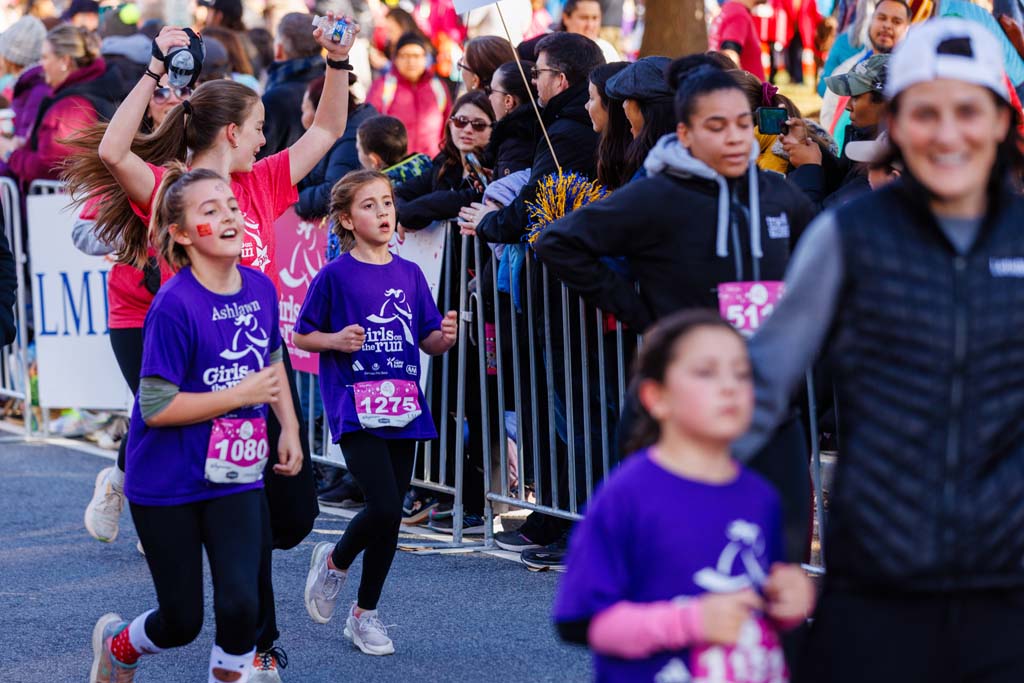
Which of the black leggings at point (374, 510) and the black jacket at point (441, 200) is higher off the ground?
the black jacket at point (441, 200)

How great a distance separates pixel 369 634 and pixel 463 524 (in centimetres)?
202

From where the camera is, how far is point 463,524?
775cm

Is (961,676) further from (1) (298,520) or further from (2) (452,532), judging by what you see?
(2) (452,532)

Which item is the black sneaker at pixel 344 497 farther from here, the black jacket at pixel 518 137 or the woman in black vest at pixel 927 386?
the woman in black vest at pixel 927 386

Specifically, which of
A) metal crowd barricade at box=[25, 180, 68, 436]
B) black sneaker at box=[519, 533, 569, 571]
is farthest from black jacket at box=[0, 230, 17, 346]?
metal crowd barricade at box=[25, 180, 68, 436]

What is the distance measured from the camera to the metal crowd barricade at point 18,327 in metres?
10.3

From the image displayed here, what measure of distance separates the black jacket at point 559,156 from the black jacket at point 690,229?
2.08 metres

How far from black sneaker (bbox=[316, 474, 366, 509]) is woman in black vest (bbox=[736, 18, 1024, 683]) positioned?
5.60 m

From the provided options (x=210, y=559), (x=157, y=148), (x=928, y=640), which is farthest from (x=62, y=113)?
(x=928, y=640)

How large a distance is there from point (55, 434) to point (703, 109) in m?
7.27

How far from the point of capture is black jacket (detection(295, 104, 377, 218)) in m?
8.46

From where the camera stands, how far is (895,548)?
287 centimetres

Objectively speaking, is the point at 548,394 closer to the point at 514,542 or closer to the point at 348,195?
the point at 514,542

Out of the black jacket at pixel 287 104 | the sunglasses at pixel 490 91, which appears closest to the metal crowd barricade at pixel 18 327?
the black jacket at pixel 287 104
